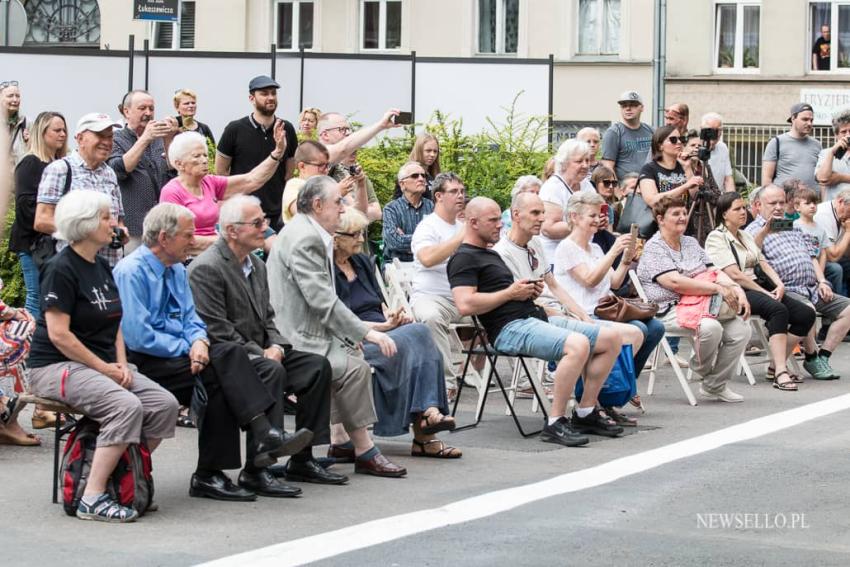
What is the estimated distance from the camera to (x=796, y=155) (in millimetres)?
18188

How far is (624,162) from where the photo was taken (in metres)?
16.5

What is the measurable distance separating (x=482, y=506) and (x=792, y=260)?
6.98 m

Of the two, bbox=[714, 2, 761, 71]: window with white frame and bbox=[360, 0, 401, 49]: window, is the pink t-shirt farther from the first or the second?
bbox=[714, 2, 761, 71]: window with white frame

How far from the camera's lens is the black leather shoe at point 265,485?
28.1 feet

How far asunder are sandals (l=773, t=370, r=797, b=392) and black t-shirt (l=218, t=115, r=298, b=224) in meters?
4.31

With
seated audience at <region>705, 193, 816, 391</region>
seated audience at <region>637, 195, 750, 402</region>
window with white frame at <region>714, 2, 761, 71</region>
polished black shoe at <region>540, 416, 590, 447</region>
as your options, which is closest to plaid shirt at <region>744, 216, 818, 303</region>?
seated audience at <region>705, 193, 816, 391</region>

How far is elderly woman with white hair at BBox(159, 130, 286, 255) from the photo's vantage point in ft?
35.4

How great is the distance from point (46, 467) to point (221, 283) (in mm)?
1540

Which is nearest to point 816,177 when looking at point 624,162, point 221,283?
point 624,162

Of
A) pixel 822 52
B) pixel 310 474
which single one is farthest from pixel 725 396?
pixel 822 52

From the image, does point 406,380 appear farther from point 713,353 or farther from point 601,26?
point 601,26

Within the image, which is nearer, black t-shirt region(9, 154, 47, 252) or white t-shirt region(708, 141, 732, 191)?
black t-shirt region(9, 154, 47, 252)

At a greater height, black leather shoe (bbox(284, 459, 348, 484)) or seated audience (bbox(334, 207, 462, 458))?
seated audience (bbox(334, 207, 462, 458))

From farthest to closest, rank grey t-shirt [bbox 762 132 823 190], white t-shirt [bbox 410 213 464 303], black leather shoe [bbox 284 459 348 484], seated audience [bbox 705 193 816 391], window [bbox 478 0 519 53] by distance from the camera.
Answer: window [bbox 478 0 519 53]
grey t-shirt [bbox 762 132 823 190]
seated audience [bbox 705 193 816 391]
white t-shirt [bbox 410 213 464 303]
black leather shoe [bbox 284 459 348 484]
